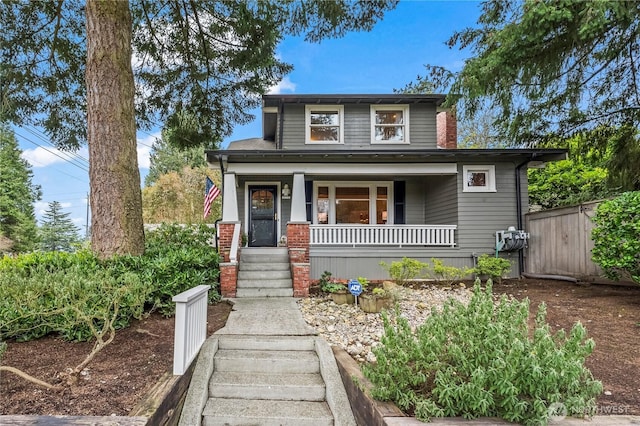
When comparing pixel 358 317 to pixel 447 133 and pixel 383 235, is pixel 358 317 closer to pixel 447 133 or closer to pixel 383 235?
pixel 383 235

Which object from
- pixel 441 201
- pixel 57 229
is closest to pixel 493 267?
pixel 441 201

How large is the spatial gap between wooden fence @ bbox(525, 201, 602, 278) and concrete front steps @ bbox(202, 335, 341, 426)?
6644mm

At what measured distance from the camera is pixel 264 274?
699cm

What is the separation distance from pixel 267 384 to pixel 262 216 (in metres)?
7.28

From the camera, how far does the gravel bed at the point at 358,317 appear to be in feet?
13.1

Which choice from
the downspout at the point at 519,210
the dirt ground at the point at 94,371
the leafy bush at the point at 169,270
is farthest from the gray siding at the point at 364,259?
the dirt ground at the point at 94,371

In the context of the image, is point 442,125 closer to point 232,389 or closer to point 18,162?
point 232,389

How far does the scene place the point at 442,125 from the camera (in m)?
11.8

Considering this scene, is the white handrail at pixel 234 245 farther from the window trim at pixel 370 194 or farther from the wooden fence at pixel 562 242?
the wooden fence at pixel 562 242

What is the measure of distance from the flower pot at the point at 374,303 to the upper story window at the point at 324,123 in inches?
237

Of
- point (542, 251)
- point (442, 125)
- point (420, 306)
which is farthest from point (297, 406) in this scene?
point (442, 125)

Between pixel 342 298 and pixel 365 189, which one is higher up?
pixel 365 189

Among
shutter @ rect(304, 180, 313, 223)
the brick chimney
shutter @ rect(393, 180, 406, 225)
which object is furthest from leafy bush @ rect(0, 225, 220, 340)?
the brick chimney

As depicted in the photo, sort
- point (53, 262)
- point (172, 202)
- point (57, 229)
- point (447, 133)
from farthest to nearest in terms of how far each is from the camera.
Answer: point (57, 229) < point (172, 202) < point (447, 133) < point (53, 262)
